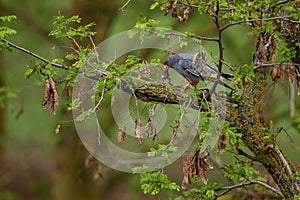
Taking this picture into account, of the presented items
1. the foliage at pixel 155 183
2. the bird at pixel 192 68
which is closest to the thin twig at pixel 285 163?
the bird at pixel 192 68

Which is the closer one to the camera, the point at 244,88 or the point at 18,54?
the point at 244,88

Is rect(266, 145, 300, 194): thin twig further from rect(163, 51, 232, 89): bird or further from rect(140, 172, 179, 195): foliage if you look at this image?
rect(140, 172, 179, 195): foliage

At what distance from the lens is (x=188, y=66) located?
4.52 metres

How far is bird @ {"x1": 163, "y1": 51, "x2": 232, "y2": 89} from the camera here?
158 inches

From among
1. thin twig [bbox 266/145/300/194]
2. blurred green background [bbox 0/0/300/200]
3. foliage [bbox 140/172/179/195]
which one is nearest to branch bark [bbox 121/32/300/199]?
thin twig [bbox 266/145/300/194]

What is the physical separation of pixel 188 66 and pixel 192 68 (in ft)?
0.15

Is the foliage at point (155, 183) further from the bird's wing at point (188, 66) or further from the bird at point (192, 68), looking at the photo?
the bird's wing at point (188, 66)

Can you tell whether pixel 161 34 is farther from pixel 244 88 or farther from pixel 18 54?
pixel 18 54

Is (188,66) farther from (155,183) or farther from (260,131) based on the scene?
(155,183)

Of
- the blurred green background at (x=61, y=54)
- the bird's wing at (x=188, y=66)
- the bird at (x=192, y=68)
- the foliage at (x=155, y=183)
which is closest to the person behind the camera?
the bird at (x=192, y=68)

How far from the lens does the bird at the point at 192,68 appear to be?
4004mm

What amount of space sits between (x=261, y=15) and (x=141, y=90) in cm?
97

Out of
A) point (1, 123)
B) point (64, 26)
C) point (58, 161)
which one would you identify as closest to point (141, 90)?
point (64, 26)

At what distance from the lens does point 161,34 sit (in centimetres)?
421
